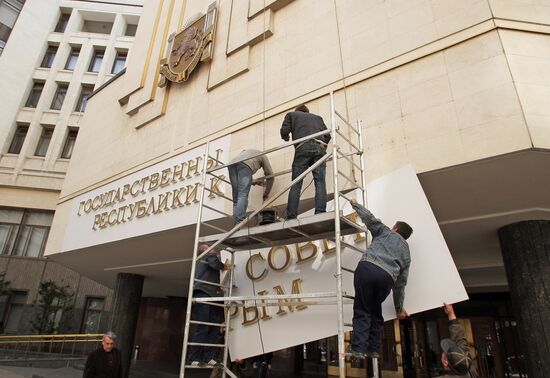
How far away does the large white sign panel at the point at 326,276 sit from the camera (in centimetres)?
485

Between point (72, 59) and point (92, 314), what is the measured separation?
729 inches

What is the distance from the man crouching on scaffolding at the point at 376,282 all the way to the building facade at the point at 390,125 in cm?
146

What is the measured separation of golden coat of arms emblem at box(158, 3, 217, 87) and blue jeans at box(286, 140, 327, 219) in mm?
5147

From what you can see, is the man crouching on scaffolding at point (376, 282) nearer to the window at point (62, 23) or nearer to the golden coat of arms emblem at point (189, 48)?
the golden coat of arms emblem at point (189, 48)

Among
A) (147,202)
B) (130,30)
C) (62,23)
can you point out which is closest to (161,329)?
(147,202)

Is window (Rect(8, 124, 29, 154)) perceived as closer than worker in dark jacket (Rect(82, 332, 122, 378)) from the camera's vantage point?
No

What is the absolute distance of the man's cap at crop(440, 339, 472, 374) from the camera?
14.6 feet

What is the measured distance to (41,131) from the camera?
26125 millimetres

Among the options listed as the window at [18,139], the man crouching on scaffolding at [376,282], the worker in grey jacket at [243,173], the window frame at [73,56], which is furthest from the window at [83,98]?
the man crouching on scaffolding at [376,282]

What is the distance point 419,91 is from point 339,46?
6.70ft

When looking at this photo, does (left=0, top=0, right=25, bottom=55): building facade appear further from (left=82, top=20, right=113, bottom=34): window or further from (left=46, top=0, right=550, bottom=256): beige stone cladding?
(left=46, top=0, right=550, bottom=256): beige stone cladding

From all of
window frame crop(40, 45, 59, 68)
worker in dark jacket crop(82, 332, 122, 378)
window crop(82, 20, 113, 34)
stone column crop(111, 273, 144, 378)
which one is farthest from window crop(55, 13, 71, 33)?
worker in dark jacket crop(82, 332, 122, 378)

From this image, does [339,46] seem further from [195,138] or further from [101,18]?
[101,18]

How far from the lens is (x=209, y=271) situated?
6.28 m
